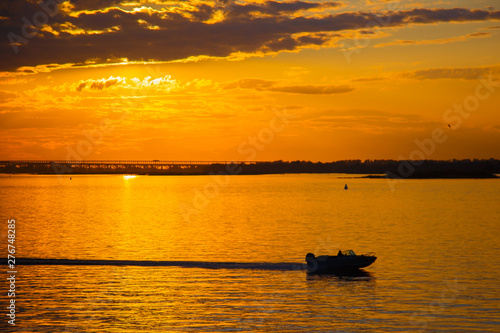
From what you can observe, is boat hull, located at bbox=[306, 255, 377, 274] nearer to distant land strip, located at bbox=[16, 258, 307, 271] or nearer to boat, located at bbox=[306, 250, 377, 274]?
boat, located at bbox=[306, 250, 377, 274]

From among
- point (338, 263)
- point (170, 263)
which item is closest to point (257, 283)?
point (338, 263)

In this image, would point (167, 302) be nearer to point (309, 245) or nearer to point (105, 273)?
point (105, 273)

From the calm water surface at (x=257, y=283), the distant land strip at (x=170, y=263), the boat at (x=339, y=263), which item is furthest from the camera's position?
the distant land strip at (x=170, y=263)

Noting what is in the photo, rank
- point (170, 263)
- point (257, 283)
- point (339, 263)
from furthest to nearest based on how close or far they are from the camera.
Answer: point (170, 263) < point (339, 263) < point (257, 283)

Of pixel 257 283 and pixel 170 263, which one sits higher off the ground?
pixel 170 263

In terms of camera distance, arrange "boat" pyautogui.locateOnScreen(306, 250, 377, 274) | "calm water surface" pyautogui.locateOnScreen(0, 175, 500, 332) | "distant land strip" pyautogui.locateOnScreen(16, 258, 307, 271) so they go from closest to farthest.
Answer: "calm water surface" pyautogui.locateOnScreen(0, 175, 500, 332)
"boat" pyautogui.locateOnScreen(306, 250, 377, 274)
"distant land strip" pyautogui.locateOnScreen(16, 258, 307, 271)

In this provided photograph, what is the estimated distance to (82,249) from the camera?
78188mm

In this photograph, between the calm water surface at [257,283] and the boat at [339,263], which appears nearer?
the calm water surface at [257,283]

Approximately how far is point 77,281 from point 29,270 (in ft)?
28.6

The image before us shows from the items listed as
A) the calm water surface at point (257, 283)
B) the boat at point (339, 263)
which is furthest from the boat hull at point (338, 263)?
the calm water surface at point (257, 283)

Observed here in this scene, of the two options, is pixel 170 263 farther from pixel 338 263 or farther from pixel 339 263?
pixel 339 263

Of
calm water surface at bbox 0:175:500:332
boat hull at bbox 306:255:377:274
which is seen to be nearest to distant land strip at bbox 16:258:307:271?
calm water surface at bbox 0:175:500:332

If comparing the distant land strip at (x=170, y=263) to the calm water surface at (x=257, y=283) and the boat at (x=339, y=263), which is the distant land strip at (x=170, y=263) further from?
the boat at (x=339, y=263)

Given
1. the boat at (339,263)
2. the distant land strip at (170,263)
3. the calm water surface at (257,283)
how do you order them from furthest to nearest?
1. the distant land strip at (170,263)
2. the boat at (339,263)
3. the calm water surface at (257,283)
